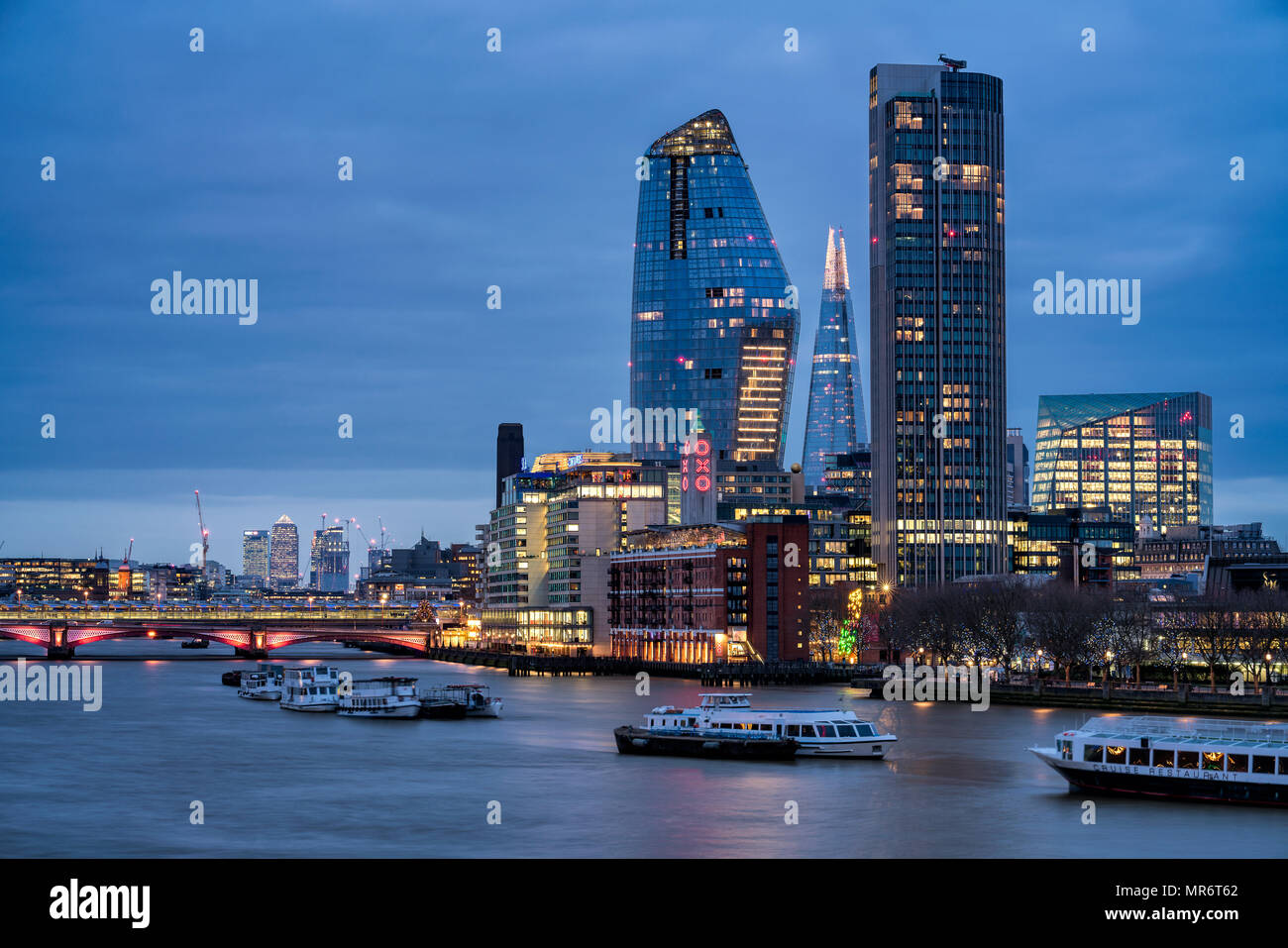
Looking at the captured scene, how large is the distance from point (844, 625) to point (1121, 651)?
57363 mm

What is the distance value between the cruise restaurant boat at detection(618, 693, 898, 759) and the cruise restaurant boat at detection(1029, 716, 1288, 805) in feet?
45.7

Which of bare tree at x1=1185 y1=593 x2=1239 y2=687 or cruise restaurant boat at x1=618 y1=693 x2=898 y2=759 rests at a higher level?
bare tree at x1=1185 y1=593 x2=1239 y2=687

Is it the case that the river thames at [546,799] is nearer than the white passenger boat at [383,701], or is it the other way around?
the river thames at [546,799]

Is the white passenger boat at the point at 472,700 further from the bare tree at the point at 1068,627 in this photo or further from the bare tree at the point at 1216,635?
the bare tree at the point at 1216,635

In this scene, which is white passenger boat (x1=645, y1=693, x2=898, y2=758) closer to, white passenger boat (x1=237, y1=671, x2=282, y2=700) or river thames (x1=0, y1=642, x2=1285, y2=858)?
river thames (x1=0, y1=642, x2=1285, y2=858)

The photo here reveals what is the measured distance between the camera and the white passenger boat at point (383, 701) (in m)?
118

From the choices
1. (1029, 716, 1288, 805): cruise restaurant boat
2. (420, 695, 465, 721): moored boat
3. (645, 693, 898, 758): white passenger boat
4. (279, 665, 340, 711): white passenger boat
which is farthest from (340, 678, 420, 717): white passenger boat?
(1029, 716, 1288, 805): cruise restaurant boat

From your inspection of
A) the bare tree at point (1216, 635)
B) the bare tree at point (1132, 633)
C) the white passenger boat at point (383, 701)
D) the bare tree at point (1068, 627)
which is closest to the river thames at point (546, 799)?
the white passenger boat at point (383, 701)

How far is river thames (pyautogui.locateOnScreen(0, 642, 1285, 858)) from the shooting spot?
56.4 m

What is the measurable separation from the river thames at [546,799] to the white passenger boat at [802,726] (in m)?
1.72

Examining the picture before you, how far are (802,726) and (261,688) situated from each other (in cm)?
7326

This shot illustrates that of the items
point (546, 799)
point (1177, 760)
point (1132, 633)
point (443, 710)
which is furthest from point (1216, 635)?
point (546, 799)

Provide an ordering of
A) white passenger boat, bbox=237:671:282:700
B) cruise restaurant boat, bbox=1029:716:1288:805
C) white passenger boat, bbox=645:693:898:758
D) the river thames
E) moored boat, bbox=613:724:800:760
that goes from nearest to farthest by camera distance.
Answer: the river thames → cruise restaurant boat, bbox=1029:716:1288:805 → white passenger boat, bbox=645:693:898:758 → moored boat, bbox=613:724:800:760 → white passenger boat, bbox=237:671:282:700
